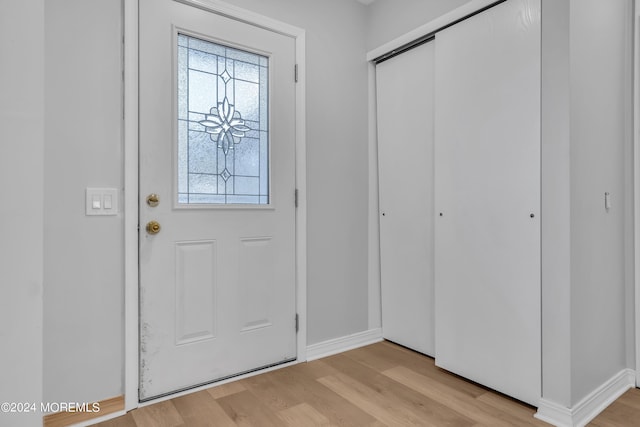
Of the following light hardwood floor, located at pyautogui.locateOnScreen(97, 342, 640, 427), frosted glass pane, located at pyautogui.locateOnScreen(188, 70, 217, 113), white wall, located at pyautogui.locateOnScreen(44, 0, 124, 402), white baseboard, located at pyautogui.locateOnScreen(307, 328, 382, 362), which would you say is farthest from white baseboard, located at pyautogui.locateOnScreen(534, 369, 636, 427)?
frosted glass pane, located at pyautogui.locateOnScreen(188, 70, 217, 113)

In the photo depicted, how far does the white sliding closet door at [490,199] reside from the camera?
5.75 ft

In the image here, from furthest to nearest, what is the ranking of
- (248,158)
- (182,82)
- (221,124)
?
(248,158) → (221,124) → (182,82)

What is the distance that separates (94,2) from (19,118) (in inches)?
62.8

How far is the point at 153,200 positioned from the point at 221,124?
55 centimetres

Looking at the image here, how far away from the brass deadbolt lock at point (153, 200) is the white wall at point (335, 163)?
3.02 feet

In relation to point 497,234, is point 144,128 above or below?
above

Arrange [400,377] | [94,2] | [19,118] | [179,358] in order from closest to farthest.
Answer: [19,118] → [94,2] → [179,358] → [400,377]

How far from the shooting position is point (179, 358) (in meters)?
1.89

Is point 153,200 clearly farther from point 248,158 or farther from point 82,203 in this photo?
point 248,158

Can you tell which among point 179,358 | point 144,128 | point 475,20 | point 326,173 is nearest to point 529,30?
point 475,20

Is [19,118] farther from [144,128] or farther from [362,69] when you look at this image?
[362,69]

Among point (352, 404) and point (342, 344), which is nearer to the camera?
point (352, 404)

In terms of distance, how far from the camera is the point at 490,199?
192 cm

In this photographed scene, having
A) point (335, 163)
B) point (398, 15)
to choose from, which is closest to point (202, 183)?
point (335, 163)
